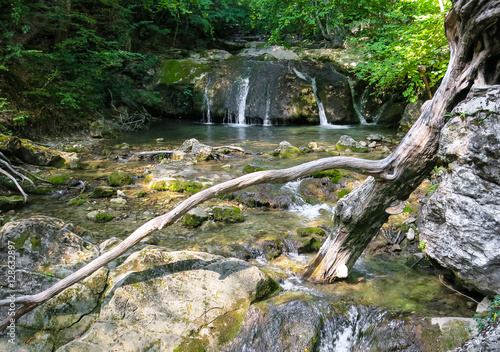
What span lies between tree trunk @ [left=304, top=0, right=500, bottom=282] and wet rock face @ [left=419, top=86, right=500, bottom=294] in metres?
0.24

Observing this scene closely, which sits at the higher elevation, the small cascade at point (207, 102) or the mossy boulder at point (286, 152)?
the small cascade at point (207, 102)

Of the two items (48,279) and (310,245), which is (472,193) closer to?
(310,245)

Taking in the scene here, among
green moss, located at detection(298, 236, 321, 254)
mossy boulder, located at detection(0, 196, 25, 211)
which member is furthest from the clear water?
green moss, located at detection(298, 236, 321, 254)

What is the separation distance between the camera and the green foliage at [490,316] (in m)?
2.73

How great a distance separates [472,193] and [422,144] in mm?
677

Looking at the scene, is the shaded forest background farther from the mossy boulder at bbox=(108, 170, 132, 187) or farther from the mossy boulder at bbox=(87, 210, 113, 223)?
the mossy boulder at bbox=(87, 210, 113, 223)

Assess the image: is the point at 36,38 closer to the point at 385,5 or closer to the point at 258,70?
the point at 258,70

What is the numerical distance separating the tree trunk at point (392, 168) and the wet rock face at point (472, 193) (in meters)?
0.25

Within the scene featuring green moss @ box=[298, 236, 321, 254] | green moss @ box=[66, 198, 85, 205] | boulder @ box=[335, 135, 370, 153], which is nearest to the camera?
green moss @ box=[298, 236, 321, 254]

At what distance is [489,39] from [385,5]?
9.11 metres

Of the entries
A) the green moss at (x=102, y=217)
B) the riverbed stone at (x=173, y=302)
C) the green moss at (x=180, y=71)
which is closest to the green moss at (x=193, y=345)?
the riverbed stone at (x=173, y=302)

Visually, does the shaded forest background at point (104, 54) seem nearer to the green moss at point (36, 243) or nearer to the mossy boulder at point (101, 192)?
the mossy boulder at point (101, 192)

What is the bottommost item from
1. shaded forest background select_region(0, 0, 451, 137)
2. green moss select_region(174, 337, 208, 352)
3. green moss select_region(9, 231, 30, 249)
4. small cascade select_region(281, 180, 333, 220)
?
green moss select_region(174, 337, 208, 352)

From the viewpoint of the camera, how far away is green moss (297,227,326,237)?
533 cm
